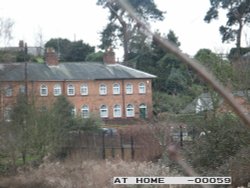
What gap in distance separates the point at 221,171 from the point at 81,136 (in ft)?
37.3

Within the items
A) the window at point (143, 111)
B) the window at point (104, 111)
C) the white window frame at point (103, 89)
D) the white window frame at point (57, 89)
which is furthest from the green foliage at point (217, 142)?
the white window frame at point (103, 89)

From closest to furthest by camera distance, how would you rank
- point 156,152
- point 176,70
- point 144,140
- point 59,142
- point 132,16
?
point 132,16 < point 156,152 < point 144,140 < point 59,142 < point 176,70

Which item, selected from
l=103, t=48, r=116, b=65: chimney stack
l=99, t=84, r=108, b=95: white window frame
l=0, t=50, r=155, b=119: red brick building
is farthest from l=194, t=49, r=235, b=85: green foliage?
l=99, t=84, r=108, b=95: white window frame

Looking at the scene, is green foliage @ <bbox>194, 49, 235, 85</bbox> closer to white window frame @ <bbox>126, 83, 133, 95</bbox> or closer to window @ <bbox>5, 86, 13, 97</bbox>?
window @ <bbox>5, 86, 13, 97</bbox>

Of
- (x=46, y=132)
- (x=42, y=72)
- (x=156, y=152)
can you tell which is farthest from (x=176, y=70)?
(x=156, y=152)

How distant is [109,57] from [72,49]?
924 cm

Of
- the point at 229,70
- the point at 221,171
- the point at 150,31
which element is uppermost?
the point at 229,70

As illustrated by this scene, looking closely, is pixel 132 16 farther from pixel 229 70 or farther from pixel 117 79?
pixel 117 79

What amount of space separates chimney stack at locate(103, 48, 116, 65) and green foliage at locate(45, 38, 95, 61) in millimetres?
7142

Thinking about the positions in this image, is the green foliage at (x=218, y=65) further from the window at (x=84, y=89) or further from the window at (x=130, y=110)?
the window at (x=84, y=89)

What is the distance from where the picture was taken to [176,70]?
136 ft

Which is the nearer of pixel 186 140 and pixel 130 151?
pixel 186 140

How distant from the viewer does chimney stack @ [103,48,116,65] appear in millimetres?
48500

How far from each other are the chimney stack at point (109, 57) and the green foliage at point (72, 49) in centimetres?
714
